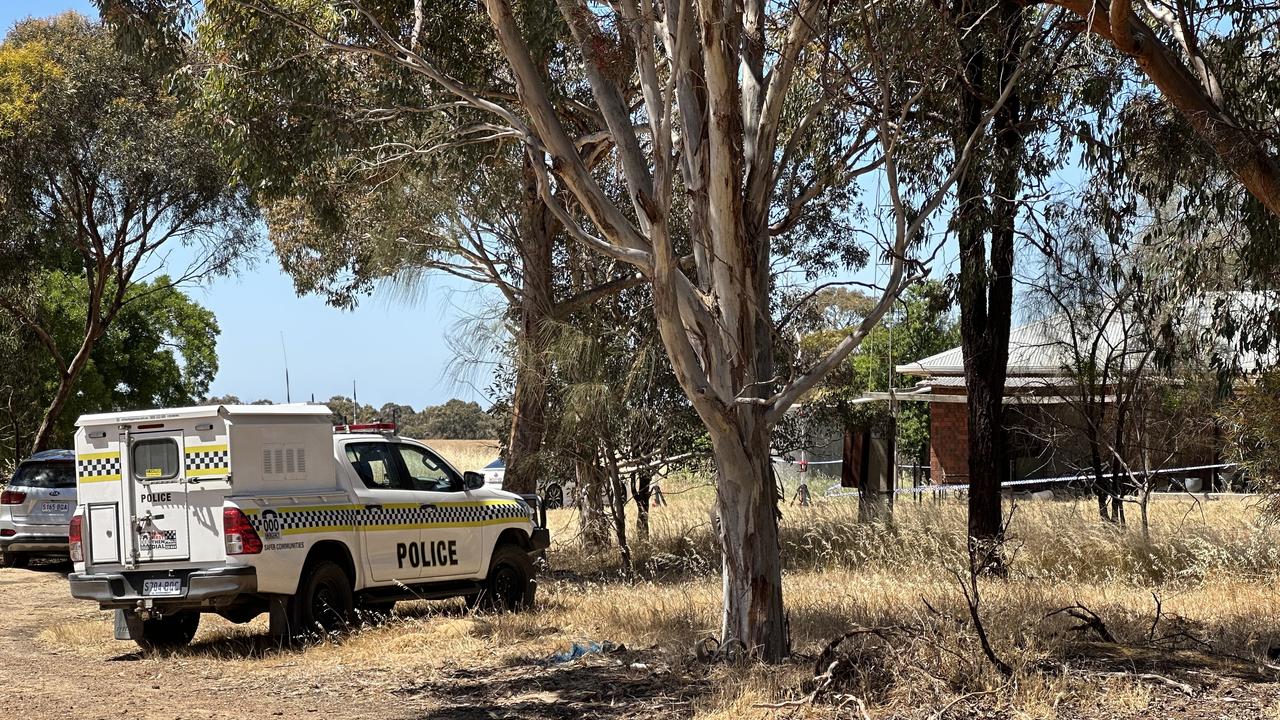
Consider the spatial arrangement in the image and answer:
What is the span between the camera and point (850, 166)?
1433 centimetres

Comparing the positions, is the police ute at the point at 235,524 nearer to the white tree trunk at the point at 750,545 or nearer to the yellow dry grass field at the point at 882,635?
the yellow dry grass field at the point at 882,635

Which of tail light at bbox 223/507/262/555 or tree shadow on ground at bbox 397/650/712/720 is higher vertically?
tail light at bbox 223/507/262/555

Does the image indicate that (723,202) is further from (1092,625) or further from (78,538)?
(78,538)

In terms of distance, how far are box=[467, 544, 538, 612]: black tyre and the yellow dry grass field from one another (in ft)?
0.98

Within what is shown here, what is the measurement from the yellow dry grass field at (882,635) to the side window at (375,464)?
4.43 ft

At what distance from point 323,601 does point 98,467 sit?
2326 millimetres

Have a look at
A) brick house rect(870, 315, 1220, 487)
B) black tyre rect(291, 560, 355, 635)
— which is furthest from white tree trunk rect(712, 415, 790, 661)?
brick house rect(870, 315, 1220, 487)

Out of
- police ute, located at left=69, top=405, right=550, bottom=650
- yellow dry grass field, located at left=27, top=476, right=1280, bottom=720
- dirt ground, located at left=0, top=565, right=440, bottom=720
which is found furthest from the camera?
police ute, located at left=69, top=405, right=550, bottom=650

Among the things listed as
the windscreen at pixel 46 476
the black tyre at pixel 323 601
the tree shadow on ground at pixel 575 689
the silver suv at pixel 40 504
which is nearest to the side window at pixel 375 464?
the black tyre at pixel 323 601

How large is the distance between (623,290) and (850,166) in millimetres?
4955

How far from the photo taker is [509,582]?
45.5 feet

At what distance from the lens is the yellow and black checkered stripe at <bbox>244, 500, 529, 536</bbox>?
37.8 ft

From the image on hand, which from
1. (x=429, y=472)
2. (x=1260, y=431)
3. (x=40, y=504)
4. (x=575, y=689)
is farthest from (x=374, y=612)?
(x=1260, y=431)

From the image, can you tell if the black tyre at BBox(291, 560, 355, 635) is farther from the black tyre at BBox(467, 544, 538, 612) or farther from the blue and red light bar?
the black tyre at BBox(467, 544, 538, 612)
